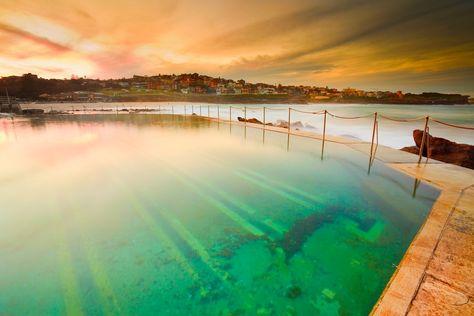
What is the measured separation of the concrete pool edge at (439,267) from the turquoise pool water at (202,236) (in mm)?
224

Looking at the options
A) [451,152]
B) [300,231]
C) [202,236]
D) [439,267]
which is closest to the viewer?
[439,267]

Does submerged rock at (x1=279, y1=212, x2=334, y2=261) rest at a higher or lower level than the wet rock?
higher

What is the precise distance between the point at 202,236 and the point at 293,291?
1544mm

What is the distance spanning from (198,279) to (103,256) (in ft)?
4.41

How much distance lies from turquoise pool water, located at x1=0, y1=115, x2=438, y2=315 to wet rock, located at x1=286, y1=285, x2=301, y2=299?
1 cm

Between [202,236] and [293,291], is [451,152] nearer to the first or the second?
[293,291]

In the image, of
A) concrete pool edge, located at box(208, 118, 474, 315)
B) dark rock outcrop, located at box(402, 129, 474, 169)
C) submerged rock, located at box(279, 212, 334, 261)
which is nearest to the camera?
concrete pool edge, located at box(208, 118, 474, 315)

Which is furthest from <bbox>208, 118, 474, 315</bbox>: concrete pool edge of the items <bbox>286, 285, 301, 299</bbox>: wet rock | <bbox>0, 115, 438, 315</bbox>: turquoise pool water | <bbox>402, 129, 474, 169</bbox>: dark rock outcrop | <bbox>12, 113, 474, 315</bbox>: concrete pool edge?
<bbox>402, 129, 474, 169</bbox>: dark rock outcrop

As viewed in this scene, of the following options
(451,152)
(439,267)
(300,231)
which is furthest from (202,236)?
(451,152)

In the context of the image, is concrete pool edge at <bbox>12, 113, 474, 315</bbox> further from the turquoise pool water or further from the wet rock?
the wet rock

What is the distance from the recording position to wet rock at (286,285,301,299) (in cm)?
252

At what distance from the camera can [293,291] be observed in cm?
258

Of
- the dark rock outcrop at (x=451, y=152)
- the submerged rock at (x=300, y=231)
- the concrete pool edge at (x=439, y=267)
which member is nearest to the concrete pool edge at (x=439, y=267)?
the concrete pool edge at (x=439, y=267)

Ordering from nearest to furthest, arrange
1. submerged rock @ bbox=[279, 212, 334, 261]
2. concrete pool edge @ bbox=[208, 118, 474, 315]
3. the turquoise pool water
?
1. concrete pool edge @ bbox=[208, 118, 474, 315]
2. the turquoise pool water
3. submerged rock @ bbox=[279, 212, 334, 261]
